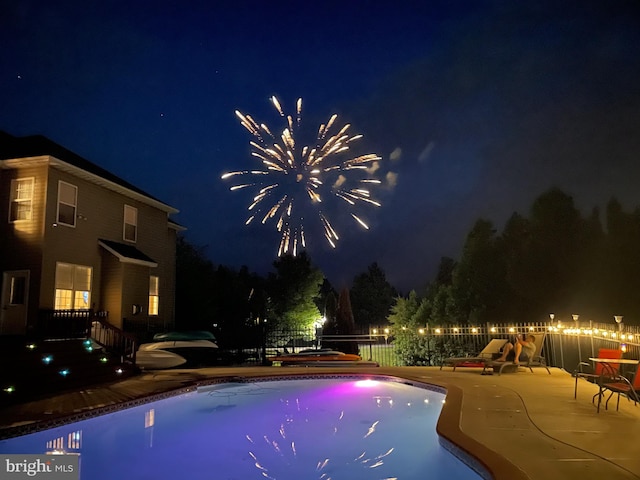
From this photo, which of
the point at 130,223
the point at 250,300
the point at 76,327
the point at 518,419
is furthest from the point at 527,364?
the point at 250,300

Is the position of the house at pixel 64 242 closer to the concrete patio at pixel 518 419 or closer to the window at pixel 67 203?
the window at pixel 67 203

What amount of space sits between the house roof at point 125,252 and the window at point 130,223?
48cm

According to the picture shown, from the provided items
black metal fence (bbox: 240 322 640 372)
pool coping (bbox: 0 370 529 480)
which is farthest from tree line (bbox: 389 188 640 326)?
pool coping (bbox: 0 370 529 480)

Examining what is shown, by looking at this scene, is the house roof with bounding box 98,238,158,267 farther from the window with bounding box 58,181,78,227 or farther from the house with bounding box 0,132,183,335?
the window with bounding box 58,181,78,227

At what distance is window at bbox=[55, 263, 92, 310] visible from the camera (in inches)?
564

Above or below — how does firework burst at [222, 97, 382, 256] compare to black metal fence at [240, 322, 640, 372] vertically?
above

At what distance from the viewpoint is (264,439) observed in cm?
786

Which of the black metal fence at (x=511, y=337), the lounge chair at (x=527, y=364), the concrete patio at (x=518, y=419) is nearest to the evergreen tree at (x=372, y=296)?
the black metal fence at (x=511, y=337)

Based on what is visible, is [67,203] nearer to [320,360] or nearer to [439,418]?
[320,360]

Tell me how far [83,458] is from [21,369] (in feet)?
14.9

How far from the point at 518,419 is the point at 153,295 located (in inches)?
599

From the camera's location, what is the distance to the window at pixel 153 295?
18688mm

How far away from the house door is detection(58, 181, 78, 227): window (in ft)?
6.18

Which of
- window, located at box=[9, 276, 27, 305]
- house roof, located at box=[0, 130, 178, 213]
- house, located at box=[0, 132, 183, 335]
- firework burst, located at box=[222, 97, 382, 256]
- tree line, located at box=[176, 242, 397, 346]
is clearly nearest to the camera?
house, located at box=[0, 132, 183, 335]
